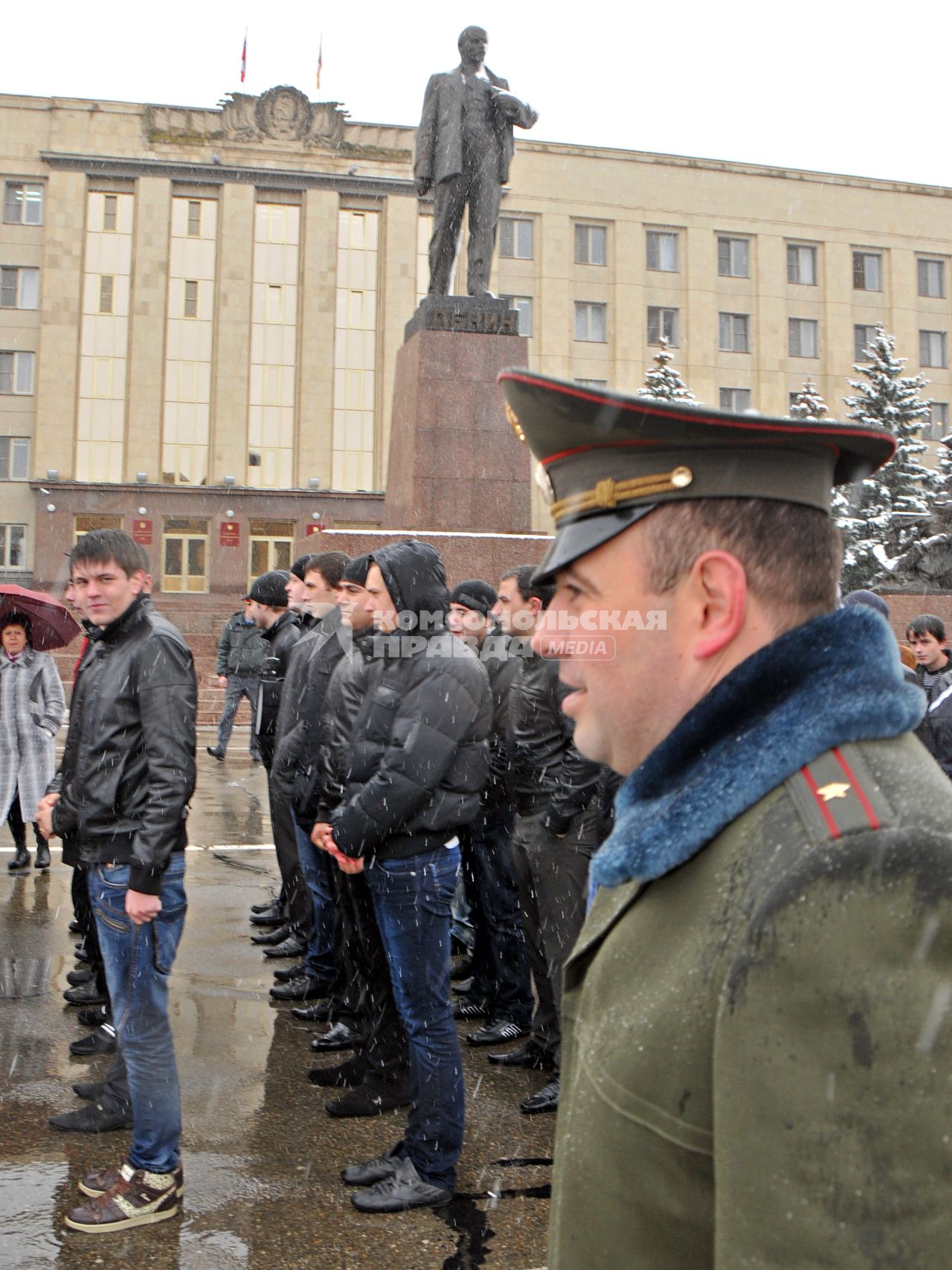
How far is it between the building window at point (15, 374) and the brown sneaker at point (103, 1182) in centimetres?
3942

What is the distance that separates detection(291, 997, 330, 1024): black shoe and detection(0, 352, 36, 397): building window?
Result: 3784cm

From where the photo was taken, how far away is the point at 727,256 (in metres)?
44.9

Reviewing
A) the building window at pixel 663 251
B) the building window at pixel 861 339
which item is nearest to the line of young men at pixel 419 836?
the building window at pixel 663 251

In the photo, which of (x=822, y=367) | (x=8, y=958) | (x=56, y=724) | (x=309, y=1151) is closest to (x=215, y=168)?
(x=822, y=367)

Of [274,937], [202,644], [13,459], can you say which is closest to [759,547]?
[274,937]

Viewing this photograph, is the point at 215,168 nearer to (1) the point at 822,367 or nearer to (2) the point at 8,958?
(1) the point at 822,367

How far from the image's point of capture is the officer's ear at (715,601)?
1.10 meters

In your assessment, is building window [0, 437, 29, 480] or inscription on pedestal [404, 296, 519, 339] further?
building window [0, 437, 29, 480]

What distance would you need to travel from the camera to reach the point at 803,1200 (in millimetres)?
812

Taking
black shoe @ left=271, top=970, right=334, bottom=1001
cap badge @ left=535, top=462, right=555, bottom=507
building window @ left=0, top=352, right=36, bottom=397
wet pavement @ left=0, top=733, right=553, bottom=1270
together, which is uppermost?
building window @ left=0, top=352, right=36, bottom=397

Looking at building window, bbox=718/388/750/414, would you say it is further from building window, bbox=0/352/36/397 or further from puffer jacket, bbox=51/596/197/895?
puffer jacket, bbox=51/596/197/895

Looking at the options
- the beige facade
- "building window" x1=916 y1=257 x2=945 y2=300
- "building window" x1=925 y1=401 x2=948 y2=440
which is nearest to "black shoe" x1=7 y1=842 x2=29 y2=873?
the beige facade

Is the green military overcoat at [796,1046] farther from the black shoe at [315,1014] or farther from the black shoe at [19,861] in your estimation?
the black shoe at [19,861]

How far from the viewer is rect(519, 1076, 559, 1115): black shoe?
14.4ft
